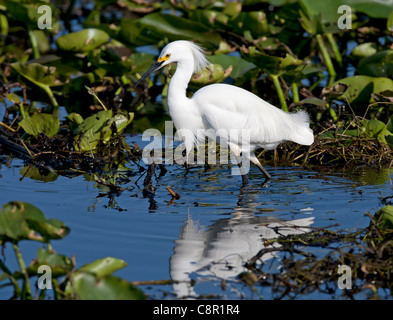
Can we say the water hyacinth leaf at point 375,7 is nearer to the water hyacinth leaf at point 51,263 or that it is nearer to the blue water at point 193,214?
the blue water at point 193,214

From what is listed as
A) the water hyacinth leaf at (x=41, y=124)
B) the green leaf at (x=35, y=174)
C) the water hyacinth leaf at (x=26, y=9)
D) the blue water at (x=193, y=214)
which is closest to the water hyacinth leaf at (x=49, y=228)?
the blue water at (x=193, y=214)

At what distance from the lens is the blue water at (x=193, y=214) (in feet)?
13.9

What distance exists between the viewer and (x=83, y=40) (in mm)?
7855

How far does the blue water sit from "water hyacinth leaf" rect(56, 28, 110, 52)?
189cm

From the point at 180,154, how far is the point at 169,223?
1.65 m

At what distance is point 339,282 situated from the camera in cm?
383

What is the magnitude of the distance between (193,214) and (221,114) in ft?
3.46

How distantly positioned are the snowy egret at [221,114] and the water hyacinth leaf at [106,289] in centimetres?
275

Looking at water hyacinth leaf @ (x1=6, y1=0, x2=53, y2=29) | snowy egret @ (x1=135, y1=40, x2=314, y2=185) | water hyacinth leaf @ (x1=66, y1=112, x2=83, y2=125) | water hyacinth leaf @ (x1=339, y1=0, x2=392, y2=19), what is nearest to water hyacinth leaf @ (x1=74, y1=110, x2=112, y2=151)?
water hyacinth leaf @ (x1=66, y1=112, x2=83, y2=125)

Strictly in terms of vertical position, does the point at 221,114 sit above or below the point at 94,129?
above

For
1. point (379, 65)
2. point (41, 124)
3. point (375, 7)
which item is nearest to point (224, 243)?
point (41, 124)

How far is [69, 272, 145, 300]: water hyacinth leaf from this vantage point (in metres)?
3.28

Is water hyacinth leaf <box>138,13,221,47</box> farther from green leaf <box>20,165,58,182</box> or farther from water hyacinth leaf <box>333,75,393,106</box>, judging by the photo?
green leaf <box>20,165,58,182</box>

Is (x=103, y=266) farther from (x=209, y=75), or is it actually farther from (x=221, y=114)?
(x=209, y=75)
